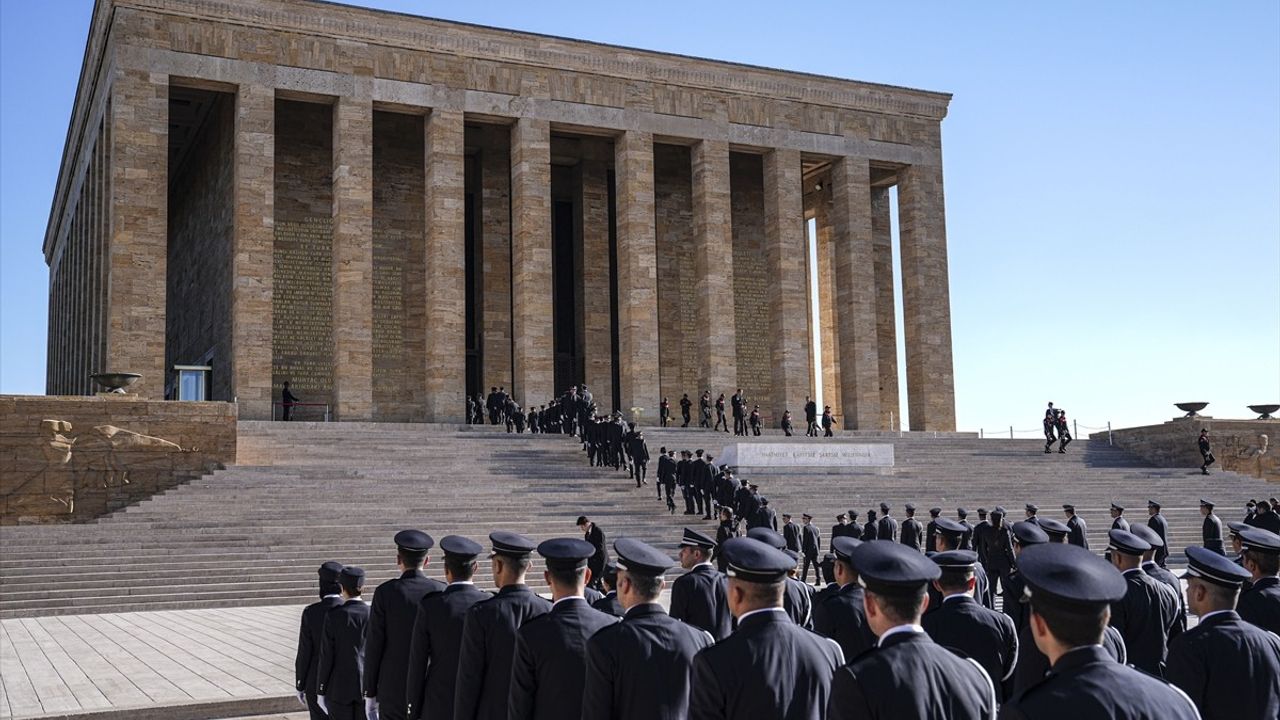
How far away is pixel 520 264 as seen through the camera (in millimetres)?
31906

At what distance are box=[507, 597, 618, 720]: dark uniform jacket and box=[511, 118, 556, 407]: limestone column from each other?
1061 inches

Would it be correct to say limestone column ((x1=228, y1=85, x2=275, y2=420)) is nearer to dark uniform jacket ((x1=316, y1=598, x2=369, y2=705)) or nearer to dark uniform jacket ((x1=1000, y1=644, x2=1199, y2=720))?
dark uniform jacket ((x1=316, y1=598, x2=369, y2=705))

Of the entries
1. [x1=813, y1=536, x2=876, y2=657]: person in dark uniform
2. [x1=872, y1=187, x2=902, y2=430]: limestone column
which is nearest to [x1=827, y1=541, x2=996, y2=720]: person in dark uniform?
[x1=813, y1=536, x2=876, y2=657]: person in dark uniform

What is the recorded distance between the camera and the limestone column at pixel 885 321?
124 ft

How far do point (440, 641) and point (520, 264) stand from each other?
88.5ft

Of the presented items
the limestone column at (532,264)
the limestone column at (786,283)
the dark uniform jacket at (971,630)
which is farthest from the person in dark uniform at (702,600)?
the limestone column at (786,283)

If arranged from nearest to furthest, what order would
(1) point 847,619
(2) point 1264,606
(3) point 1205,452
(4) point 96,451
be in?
(2) point 1264,606 < (1) point 847,619 < (4) point 96,451 < (3) point 1205,452

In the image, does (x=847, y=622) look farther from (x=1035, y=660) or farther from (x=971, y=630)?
(x=1035, y=660)

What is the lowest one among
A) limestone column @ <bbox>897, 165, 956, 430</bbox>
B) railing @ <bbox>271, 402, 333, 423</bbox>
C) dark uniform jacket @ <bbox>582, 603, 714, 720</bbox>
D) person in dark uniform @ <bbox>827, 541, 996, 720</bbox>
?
dark uniform jacket @ <bbox>582, 603, 714, 720</bbox>

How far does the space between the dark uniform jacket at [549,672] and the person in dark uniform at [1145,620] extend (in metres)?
3.35

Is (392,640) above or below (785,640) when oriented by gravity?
below

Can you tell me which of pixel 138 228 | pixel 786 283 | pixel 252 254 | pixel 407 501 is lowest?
pixel 407 501

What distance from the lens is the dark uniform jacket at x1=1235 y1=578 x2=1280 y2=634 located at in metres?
5.72

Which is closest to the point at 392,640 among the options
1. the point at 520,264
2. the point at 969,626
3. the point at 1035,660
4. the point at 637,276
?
the point at 969,626
